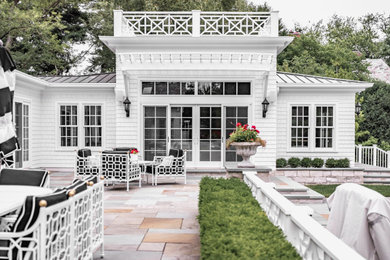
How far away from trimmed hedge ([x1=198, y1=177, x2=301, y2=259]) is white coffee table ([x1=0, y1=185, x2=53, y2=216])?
1.59m

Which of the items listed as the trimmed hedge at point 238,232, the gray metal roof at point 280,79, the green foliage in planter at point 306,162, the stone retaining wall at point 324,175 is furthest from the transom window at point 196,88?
the trimmed hedge at point 238,232

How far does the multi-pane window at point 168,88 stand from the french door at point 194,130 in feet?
1.49

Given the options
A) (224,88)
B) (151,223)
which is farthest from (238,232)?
(224,88)

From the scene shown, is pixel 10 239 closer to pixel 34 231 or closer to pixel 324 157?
pixel 34 231

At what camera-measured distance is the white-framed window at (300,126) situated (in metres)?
12.3

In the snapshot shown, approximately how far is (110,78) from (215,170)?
5.07 meters

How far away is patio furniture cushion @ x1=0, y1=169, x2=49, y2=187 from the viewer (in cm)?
454

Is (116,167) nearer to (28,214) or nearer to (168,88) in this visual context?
(168,88)

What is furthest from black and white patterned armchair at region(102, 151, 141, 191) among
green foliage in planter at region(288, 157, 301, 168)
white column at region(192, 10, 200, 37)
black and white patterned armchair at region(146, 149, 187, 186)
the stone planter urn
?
green foliage in planter at region(288, 157, 301, 168)

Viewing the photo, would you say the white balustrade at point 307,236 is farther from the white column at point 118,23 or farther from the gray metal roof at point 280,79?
the gray metal roof at point 280,79

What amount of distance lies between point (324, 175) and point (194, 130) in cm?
428

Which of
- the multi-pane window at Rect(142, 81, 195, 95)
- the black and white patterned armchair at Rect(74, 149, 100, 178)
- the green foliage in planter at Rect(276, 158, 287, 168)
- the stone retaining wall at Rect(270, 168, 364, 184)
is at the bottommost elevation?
the stone retaining wall at Rect(270, 168, 364, 184)

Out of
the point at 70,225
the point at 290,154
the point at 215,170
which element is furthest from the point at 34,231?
the point at 290,154

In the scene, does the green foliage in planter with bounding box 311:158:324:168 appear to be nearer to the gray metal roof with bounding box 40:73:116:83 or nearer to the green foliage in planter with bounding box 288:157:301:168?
the green foliage in planter with bounding box 288:157:301:168
